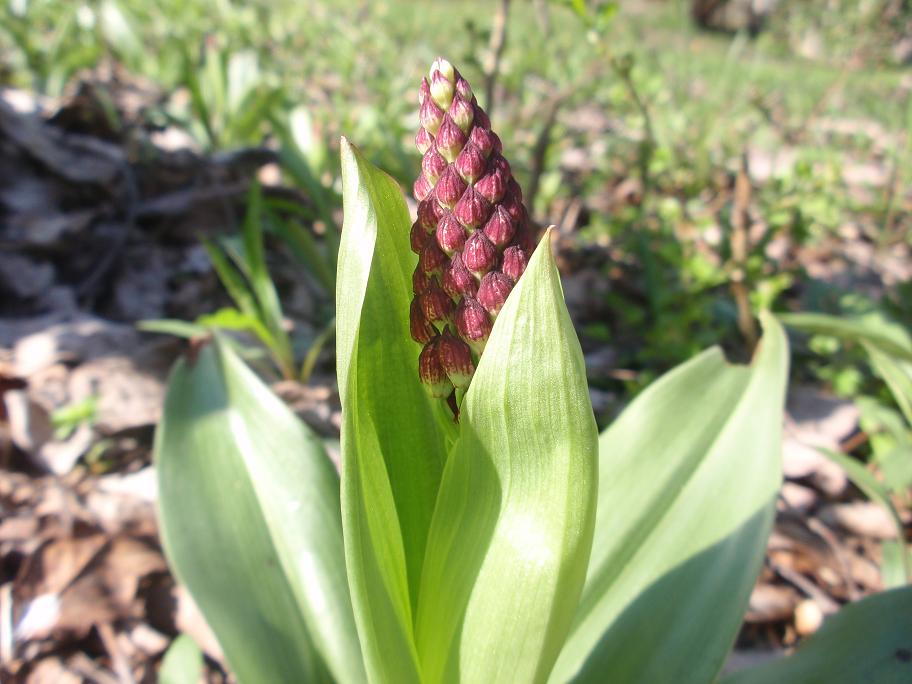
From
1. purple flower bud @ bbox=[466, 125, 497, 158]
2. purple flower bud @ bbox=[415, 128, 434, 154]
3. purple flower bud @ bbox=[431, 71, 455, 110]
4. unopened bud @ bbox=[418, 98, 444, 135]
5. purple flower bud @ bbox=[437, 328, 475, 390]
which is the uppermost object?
purple flower bud @ bbox=[431, 71, 455, 110]

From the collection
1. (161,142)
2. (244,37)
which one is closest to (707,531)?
(161,142)

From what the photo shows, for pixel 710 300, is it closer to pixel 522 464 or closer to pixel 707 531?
pixel 707 531

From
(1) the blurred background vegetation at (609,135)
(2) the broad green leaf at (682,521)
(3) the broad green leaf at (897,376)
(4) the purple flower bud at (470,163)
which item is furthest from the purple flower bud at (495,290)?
(1) the blurred background vegetation at (609,135)

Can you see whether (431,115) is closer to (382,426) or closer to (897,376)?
(382,426)

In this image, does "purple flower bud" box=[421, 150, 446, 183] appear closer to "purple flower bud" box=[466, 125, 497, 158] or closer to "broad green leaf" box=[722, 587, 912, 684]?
"purple flower bud" box=[466, 125, 497, 158]

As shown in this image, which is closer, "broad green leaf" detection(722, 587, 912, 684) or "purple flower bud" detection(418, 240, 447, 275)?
"purple flower bud" detection(418, 240, 447, 275)

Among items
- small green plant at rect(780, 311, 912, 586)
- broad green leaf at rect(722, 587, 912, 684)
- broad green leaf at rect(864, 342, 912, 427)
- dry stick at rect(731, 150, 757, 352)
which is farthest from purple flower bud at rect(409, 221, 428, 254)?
dry stick at rect(731, 150, 757, 352)

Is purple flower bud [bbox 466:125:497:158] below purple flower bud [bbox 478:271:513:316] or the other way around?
the other way around

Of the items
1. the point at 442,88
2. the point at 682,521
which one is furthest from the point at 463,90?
the point at 682,521
